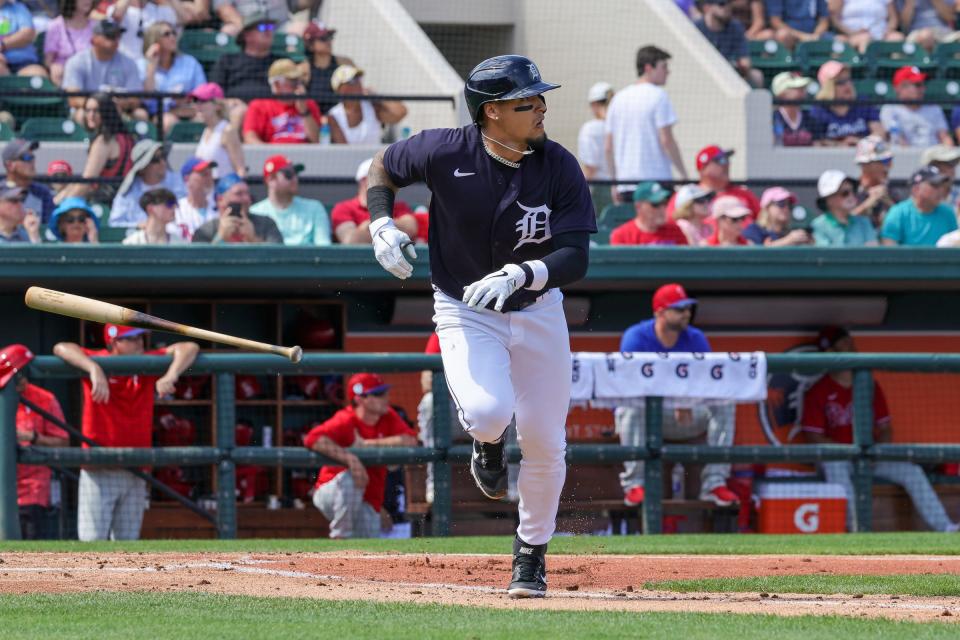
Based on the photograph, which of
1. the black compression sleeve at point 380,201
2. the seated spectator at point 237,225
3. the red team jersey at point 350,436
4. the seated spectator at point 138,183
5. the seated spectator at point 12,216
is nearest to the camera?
the black compression sleeve at point 380,201

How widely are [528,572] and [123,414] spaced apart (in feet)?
14.3

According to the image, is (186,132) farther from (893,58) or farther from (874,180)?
(893,58)

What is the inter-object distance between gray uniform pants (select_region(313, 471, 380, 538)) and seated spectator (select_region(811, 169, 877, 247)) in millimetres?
3873

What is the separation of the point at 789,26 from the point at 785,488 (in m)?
6.49

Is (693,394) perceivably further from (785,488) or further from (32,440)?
(32,440)

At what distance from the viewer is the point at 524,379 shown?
5.46 metres

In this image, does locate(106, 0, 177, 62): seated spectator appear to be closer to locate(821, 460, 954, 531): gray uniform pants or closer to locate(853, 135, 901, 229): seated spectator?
locate(853, 135, 901, 229): seated spectator

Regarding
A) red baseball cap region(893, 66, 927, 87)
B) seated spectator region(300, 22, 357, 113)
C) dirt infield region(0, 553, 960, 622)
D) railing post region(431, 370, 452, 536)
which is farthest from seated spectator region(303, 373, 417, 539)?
red baseball cap region(893, 66, 927, 87)

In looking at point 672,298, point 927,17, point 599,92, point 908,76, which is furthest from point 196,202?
point 927,17

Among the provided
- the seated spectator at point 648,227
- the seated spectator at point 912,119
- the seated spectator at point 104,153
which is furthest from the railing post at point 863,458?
the seated spectator at point 104,153

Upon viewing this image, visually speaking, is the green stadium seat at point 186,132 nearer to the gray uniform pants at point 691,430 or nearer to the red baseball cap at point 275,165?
the red baseball cap at point 275,165

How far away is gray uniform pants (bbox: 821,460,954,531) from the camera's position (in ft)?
32.6

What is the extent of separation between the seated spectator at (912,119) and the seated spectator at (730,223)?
3.15m

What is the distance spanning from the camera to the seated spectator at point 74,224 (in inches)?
399
